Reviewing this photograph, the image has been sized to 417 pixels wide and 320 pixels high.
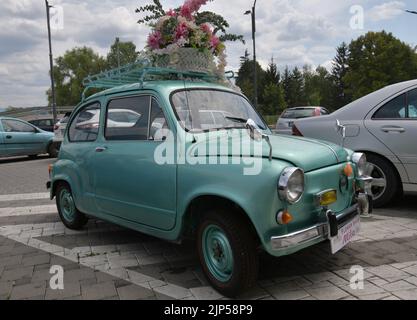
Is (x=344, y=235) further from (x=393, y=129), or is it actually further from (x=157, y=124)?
(x=393, y=129)

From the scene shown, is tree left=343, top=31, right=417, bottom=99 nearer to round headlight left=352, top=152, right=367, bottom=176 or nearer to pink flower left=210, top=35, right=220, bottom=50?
pink flower left=210, top=35, right=220, bottom=50

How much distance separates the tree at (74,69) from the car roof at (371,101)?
73.5 meters

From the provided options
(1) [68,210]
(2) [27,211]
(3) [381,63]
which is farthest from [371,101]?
(3) [381,63]

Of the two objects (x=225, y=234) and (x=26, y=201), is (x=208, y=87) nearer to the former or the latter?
(x=225, y=234)

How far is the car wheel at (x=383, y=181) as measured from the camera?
543cm

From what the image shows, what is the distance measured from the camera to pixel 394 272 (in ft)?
11.8

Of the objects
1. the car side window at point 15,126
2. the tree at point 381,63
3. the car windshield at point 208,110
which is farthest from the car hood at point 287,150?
the tree at point 381,63

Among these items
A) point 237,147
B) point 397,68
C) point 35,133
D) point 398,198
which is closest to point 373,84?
point 397,68

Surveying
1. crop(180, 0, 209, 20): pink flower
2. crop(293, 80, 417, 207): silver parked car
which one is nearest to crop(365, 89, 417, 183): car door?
crop(293, 80, 417, 207): silver parked car

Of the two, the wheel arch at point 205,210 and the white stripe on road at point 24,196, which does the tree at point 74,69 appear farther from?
the wheel arch at point 205,210

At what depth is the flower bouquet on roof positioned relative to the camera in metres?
4.46

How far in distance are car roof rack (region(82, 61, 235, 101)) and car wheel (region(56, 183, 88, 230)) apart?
144cm

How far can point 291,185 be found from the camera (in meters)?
2.96
